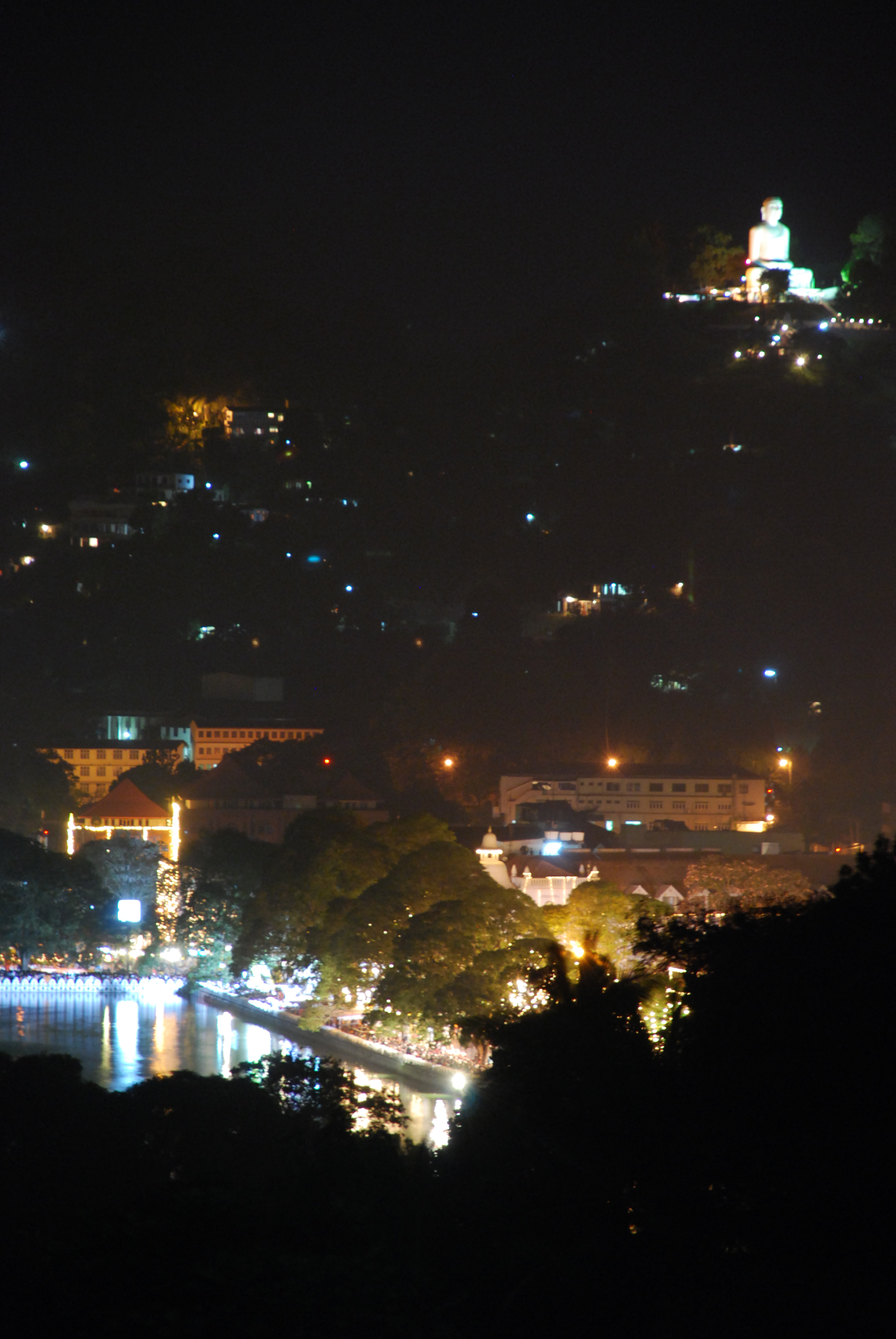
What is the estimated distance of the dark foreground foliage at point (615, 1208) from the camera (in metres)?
6.57

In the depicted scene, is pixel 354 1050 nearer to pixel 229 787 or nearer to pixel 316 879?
pixel 316 879

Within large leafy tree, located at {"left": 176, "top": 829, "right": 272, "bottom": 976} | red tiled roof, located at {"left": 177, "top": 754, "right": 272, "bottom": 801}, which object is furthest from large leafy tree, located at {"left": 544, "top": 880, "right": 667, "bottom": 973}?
red tiled roof, located at {"left": 177, "top": 754, "right": 272, "bottom": 801}

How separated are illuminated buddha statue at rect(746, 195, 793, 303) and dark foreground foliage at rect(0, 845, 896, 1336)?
42529 millimetres

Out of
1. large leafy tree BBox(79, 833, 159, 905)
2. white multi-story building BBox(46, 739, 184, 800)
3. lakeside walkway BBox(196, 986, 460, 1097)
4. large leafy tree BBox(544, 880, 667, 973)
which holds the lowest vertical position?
lakeside walkway BBox(196, 986, 460, 1097)

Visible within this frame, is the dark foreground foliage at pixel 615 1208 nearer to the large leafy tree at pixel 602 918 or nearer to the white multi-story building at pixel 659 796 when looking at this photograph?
the large leafy tree at pixel 602 918

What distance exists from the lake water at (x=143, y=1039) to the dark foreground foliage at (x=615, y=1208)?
807cm

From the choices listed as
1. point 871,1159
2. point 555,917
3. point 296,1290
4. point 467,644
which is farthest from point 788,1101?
point 467,644

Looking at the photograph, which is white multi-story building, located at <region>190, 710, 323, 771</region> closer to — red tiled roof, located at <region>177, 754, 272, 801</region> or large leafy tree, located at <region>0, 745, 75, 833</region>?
large leafy tree, located at <region>0, 745, 75, 833</region>

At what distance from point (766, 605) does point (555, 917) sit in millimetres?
27503

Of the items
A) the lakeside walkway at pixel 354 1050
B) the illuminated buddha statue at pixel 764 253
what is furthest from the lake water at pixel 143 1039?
the illuminated buddha statue at pixel 764 253

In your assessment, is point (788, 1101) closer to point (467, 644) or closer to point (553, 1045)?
point (553, 1045)

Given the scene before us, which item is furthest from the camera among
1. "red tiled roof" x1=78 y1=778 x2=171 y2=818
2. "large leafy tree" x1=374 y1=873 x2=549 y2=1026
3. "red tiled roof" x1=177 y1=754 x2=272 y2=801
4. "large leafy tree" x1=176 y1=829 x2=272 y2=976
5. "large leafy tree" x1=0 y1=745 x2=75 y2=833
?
"large leafy tree" x1=0 y1=745 x2=75 y2=833

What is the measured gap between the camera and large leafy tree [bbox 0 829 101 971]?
2950cm

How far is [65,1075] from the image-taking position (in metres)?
13.4
